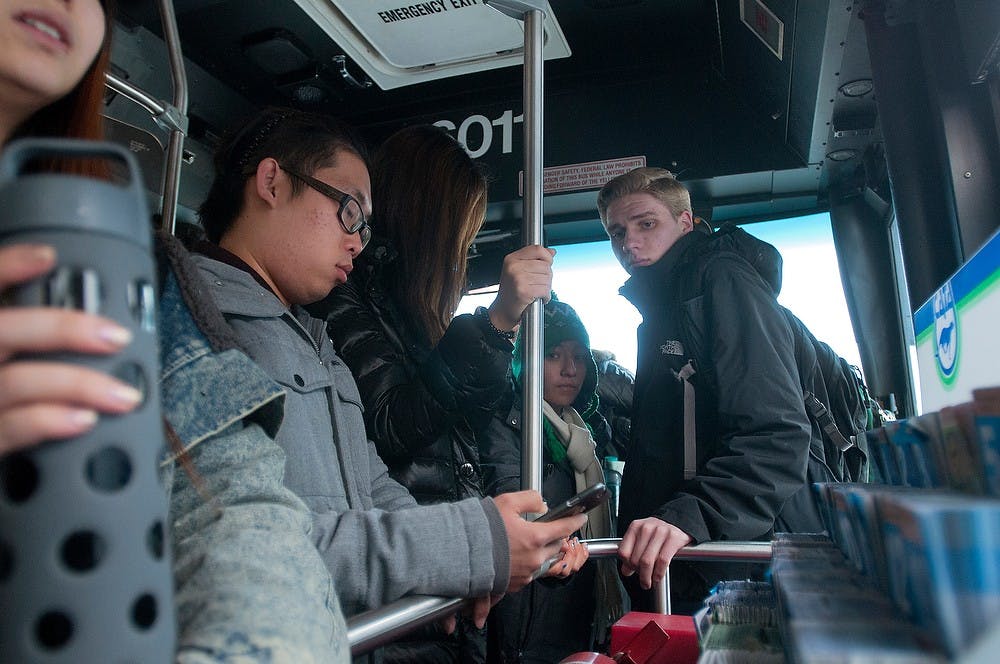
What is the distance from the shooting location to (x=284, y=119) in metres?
1.29

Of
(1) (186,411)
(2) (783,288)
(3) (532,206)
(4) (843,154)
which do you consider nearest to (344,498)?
(1) (186,411)

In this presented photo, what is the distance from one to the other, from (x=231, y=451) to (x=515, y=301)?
80 centimetres

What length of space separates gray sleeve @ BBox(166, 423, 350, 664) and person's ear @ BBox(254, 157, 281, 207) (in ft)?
2.13

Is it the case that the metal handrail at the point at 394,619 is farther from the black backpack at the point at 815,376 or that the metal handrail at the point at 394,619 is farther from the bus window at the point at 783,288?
the bus window at the point at 783,288

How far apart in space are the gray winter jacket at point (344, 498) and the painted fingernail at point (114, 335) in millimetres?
533

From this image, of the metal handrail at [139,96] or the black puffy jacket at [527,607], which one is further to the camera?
the black puffy jacket at [527,607]

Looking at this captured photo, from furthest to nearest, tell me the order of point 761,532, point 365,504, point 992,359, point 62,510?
point 761,532, point 365,504, point 992,359, point 62,510

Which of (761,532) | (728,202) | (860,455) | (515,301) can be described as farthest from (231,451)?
(728,202)

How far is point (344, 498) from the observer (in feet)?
3.30

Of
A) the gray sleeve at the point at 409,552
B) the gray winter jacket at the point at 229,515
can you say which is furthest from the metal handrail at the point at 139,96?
the gray sleeve at the point at 409,552

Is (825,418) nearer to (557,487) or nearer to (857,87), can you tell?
(557,487)

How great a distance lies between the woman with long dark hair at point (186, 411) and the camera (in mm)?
281

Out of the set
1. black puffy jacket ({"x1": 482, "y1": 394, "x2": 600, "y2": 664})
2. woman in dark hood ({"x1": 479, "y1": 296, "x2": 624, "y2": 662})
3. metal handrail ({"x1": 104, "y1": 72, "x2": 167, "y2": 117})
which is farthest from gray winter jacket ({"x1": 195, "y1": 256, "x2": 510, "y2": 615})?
black puffy jacket ({"x1": 482, "y1": 394, "x2": 600, "y2": 664})

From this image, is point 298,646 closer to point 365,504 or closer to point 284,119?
point 365,504
